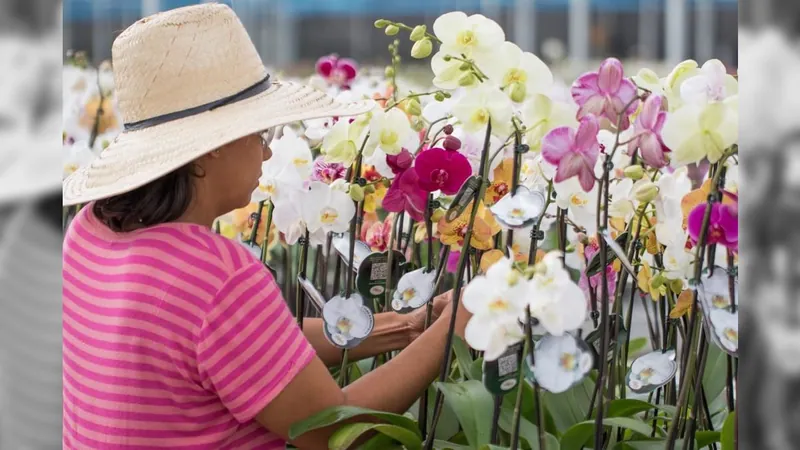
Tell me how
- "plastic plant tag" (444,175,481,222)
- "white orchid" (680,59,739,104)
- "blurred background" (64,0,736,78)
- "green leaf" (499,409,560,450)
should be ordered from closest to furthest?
"white orchid" (680,59,739,104) < "plastic plant tag" (444,175,481,222) < "green leaf" (499,409,560,450) < "blurred background" (64,0,736,78)

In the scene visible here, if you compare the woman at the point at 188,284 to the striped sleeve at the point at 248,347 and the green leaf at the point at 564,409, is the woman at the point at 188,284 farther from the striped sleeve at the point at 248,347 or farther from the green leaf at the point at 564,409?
the green leaf at the point at 564,409

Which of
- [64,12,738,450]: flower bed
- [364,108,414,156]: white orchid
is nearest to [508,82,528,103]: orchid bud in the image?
[64,12,738,450]: flower bed

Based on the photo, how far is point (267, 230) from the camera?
60.9 inches

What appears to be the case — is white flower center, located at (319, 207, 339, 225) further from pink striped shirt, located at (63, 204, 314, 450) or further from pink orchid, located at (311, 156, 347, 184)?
pink striped shirt, located at (63, 204, 314, 450)

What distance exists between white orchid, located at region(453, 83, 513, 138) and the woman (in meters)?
0.15

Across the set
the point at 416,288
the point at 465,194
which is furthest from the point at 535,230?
the point at 416,288

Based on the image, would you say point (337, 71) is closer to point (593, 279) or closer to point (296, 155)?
point (296, 155)

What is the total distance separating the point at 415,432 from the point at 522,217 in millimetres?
328

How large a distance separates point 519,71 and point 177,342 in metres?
0.46

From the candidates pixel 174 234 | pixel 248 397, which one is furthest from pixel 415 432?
pixel 174 234

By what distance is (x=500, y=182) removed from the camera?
1.35 m

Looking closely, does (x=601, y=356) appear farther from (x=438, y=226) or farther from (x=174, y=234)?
(x=174, y=234)

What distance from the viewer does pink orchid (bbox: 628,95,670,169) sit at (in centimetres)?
115

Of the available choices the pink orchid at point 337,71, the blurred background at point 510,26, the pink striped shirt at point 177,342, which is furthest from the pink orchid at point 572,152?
the blurred background at point 510,26
